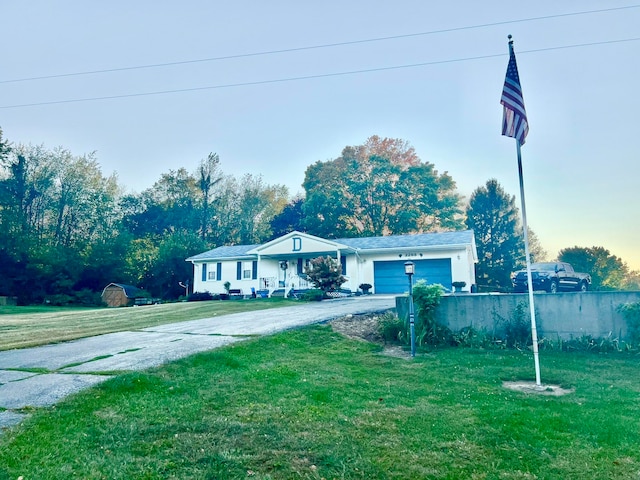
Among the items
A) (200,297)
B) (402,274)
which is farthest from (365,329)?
(200,297)

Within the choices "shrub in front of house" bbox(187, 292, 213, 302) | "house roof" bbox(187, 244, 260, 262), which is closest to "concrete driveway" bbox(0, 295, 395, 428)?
"shrub in front of house" bbox(187, 292, 213, 302)

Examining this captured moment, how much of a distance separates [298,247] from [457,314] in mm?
16440

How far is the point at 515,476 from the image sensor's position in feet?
10.8

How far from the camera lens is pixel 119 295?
31641mm

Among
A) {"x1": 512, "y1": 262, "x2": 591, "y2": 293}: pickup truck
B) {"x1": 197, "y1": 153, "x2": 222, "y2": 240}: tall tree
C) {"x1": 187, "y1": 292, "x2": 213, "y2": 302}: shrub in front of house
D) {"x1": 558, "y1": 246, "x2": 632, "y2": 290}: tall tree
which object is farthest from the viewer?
{"x1": 197, "y1": 153, "x2": 222, "y2": 240}: tall tree

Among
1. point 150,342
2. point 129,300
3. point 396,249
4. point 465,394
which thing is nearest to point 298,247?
point 396,249

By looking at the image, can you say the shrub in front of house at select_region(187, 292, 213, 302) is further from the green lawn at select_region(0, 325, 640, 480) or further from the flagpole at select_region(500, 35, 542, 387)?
the flagpole at select_region(500, 35, 542, 387)

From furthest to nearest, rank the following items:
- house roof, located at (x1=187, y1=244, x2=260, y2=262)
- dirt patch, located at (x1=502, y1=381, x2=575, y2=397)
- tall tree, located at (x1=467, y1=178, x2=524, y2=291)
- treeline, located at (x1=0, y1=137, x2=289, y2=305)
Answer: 1. treeline, located at (x1=0, y1=137, x2=289, y2=305)
2. tall tree, located at (x1=467, y1=178, x2=524, y2=291)
3. house roof, located at (x1=187, y1=244, x2=260, y2=262)
4. dirt patch, located at (x1=502, y1=381, x2=575, y2=397)

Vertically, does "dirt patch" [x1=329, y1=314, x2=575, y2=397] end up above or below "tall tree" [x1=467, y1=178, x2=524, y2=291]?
below

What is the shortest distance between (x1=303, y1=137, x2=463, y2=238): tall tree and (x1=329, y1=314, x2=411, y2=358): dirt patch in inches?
1027

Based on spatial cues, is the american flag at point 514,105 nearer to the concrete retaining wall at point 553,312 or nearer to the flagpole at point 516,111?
the flagpole at point 516,111

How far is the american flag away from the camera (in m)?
6.87

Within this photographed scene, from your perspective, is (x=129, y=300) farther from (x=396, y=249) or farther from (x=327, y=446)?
(x=327, y=446)

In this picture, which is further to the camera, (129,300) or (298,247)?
(129,300)
